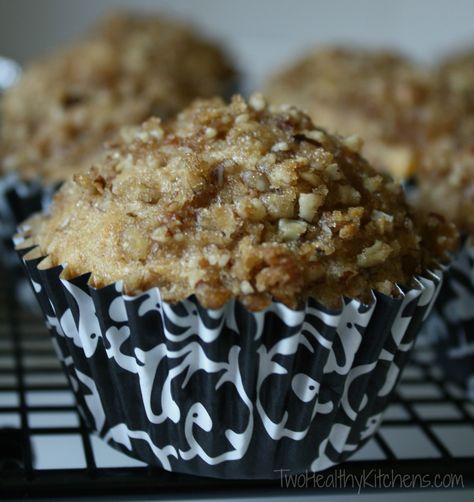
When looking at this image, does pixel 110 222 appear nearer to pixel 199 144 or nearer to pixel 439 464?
pixel 199 144

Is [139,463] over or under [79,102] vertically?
under

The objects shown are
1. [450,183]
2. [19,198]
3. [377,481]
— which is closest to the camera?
[377,481]

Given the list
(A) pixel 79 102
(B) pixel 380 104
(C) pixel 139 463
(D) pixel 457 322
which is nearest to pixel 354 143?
(D) pixel 457 322

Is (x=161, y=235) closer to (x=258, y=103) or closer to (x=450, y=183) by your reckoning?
(x=258, y=103)

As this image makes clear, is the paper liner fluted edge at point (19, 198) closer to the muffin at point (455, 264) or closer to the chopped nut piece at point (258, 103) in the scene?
the chopped nut piece at point (258, 103)

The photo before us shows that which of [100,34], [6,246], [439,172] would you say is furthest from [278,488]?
[100,34]

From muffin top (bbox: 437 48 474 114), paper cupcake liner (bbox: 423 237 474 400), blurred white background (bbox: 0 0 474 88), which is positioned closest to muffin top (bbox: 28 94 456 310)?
paper cupcake liner (bbox: 423 237 474 400)

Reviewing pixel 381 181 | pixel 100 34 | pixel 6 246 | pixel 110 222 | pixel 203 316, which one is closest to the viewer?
pixel 203 316
